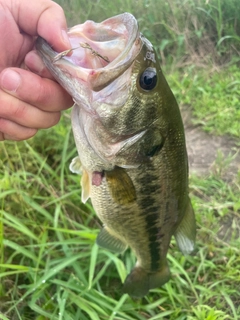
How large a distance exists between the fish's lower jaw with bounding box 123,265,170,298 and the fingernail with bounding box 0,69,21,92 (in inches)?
44.6

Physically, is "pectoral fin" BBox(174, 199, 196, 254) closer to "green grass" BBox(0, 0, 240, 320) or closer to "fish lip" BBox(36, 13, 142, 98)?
"green grass" BBox(0, 0, 240, 320)

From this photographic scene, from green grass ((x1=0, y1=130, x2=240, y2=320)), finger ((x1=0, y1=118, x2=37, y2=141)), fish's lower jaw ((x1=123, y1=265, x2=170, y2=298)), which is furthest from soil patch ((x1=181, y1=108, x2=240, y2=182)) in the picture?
finger ((x1=0, y1=118, x2=37, y2=141))

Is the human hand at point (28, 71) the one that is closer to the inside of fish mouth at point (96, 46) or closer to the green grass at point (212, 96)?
the inside of fish mouth at point (96, 46)

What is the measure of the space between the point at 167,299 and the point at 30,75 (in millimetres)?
1569

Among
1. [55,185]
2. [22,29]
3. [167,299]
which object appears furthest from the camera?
[55,185]

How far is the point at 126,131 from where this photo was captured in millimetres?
1414

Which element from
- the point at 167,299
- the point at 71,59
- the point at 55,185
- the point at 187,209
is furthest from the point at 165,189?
the point at 55,185

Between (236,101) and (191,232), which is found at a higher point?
(191,232)

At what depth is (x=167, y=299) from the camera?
7.75 feet

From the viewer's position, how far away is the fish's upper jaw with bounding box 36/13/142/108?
1258mm

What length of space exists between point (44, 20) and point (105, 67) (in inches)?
14.1

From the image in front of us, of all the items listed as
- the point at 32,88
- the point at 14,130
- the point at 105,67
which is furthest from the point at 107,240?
the point at 105,67

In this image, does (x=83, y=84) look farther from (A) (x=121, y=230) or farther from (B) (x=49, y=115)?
(A) (x=121, y=230)

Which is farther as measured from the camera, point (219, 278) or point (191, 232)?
point (219, 278)
